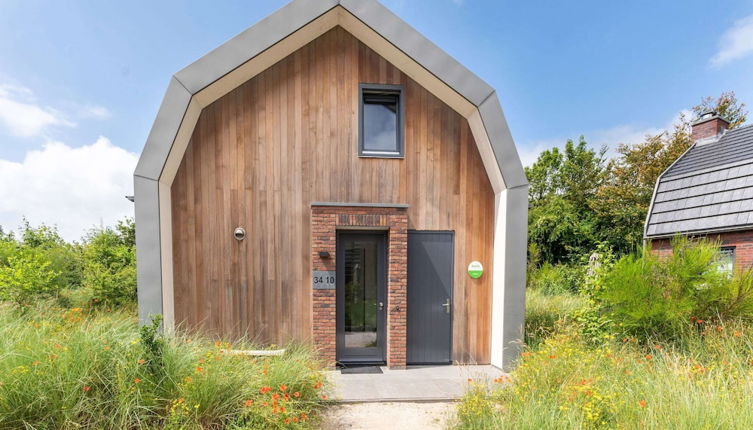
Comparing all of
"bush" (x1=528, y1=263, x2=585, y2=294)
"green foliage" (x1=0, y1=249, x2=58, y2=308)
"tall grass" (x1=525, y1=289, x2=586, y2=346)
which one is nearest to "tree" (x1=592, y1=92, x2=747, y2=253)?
"bush" (x1=528, y1=263, x2=585, y2=294)

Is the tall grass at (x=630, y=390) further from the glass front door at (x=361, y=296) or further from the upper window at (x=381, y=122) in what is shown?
the upper window at (x=381, y=122)

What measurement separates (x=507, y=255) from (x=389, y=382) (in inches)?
117

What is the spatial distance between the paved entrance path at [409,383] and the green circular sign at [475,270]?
1.65 metres

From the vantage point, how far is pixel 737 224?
8.28 metres

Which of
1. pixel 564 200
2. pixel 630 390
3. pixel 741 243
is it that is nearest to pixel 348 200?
pixel 630 390

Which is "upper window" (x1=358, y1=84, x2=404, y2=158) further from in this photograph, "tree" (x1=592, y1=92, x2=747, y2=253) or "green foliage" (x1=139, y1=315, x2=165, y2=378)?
"tree" (x1=592, y1=92, x2=747, y2=253)

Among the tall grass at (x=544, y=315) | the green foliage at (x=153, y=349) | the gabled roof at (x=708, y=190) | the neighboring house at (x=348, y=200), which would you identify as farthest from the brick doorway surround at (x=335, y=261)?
the gabled roof at (x=708, y=190)

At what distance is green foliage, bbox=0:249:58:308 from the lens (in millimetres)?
6863

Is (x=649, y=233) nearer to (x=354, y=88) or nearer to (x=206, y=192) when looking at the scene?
(x=354, y=88)

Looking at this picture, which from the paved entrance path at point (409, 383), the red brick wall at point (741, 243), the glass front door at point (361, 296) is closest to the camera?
the paved entrance path at point (409, 383)

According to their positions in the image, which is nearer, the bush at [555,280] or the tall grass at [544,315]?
the tall grass at [544,315]

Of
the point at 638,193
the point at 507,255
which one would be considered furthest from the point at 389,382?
the point at 638,193

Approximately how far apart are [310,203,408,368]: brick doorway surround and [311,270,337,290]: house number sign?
6cm

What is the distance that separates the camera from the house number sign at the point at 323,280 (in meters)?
5.55
